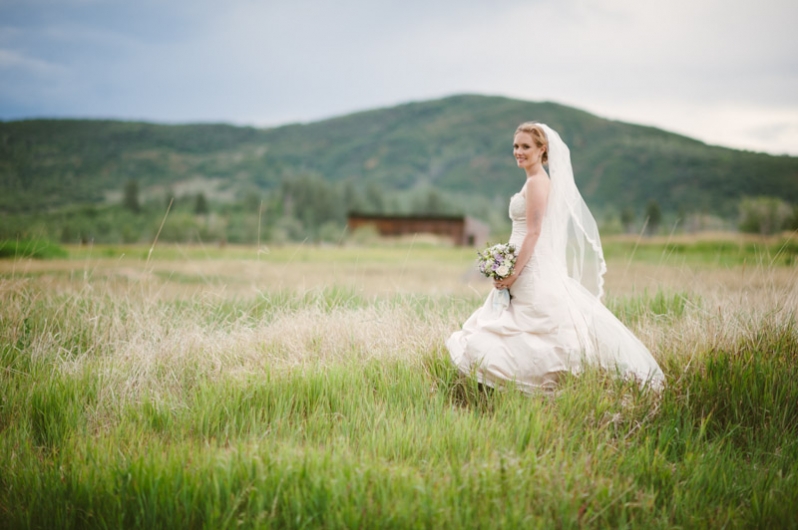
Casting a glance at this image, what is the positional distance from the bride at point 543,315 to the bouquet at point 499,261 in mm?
70

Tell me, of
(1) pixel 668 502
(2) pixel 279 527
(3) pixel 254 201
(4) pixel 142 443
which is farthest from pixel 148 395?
(3) pixel 254 201

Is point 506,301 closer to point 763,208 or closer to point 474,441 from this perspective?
point 474,441

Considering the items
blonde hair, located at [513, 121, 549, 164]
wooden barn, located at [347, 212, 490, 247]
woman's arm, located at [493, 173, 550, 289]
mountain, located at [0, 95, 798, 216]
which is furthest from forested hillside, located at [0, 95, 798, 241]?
woman's arm, located at [493, 173, 550, 289]

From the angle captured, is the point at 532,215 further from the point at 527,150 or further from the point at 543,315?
the point at 543,315

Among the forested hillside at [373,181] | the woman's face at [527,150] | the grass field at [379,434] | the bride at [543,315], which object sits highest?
the forested hillside at [373,181]

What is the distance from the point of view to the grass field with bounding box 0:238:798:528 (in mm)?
2797

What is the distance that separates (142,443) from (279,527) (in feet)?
4.89

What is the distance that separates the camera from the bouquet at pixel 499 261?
4406 mm

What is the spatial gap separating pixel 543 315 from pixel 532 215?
996 millimetres

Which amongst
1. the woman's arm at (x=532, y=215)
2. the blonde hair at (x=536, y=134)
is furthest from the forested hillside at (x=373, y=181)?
the woman's arm at (x=532, y=215)

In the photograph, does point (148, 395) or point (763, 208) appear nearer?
point (148, 395)

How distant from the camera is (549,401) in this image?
3.87 meters

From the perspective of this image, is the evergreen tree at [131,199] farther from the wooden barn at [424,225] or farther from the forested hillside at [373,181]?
the wooden barn at [424,225]

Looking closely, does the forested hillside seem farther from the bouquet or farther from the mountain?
the bouquet
